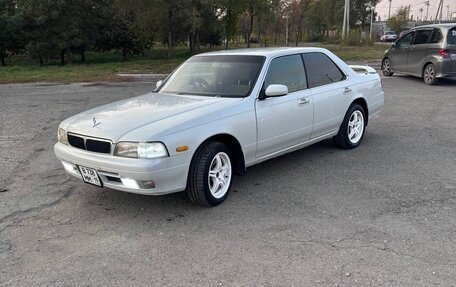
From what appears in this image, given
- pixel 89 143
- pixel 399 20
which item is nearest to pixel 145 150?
pixel 89 143

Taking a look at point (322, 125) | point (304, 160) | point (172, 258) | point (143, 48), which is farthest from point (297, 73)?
point (143, 48)

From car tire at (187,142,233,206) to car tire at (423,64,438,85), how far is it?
1083 cm

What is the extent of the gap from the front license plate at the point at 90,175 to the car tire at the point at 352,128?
3.58 meters

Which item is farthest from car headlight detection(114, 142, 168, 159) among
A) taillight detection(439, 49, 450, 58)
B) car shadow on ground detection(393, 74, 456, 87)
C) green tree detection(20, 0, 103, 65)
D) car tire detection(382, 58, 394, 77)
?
green tree detection(20, 0, 103, 65)

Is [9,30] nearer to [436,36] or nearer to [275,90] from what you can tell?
[436,36]

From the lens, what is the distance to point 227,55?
5.39m

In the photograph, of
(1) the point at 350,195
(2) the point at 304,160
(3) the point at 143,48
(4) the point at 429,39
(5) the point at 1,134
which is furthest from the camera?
(3) the point at 143,48

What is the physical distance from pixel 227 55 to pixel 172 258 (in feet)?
9.46

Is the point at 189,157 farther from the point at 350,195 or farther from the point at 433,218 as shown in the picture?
the point at 433,218

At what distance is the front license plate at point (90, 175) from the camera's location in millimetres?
4062

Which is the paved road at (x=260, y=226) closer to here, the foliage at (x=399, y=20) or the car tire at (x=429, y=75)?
the car tire at (x=429, y=75)

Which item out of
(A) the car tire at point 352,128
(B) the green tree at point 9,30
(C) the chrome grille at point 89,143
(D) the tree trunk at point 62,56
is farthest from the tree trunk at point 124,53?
(C) the chrome grille at point 89,143

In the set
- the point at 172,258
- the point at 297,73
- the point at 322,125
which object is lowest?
the point at 172,258

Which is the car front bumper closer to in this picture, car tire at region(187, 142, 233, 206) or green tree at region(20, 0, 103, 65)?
→ car tire at region(187, 142, 233, 206)
